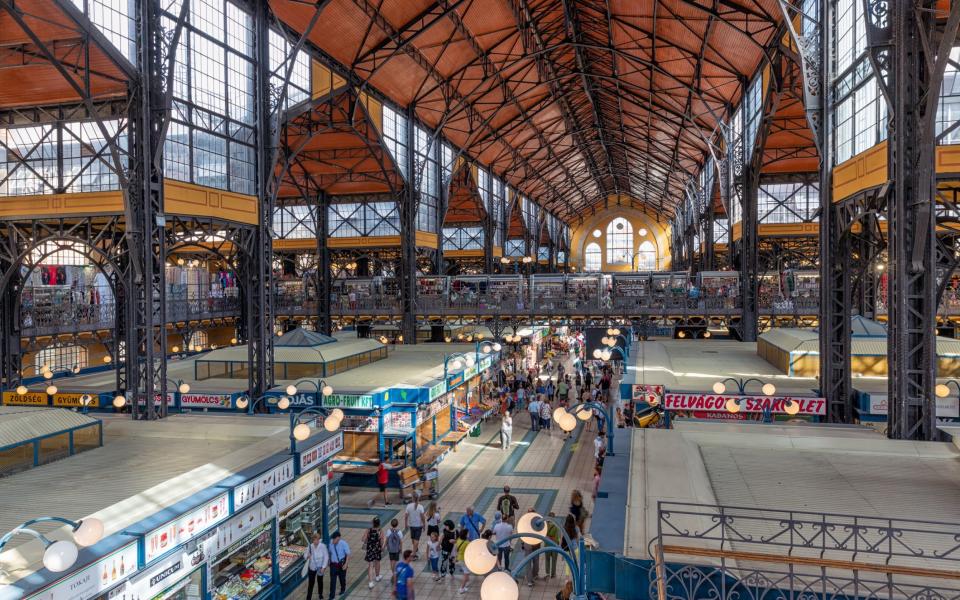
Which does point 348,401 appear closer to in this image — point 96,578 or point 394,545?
point 394,545

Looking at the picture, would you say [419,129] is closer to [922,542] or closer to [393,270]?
[393,270]

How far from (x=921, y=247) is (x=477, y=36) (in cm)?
2285

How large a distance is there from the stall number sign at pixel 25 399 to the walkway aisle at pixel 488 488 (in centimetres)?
1001

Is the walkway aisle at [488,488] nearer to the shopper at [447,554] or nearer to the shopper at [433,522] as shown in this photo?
the shopper at [447,554]

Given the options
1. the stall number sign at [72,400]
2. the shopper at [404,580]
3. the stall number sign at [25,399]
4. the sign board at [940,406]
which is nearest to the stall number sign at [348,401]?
the stall number sign at [72,400]

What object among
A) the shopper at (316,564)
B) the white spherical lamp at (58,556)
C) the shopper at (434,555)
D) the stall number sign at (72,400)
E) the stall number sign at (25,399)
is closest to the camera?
the white spherical lamp at (58,556)

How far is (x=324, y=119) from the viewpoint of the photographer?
29109 millimetres

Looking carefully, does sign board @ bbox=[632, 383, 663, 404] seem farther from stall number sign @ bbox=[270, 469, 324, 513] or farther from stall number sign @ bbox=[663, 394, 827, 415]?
stall number sign @ bbox=[270, 469, 324, 513]

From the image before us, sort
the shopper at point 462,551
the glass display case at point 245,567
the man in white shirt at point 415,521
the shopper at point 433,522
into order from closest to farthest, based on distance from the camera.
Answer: the glass display case at point 245,567
the shopper at point 462,551
the shopper at point 433,522
the man in white shirt at point 415,521

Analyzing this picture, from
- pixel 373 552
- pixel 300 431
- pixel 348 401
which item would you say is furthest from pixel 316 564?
pixel 348 401

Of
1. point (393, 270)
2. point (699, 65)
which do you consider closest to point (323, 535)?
point (699, 65)

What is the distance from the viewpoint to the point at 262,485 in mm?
11148

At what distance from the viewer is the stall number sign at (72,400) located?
1916 centimetres

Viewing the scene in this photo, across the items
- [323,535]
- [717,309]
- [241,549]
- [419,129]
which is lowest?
[323,535]
